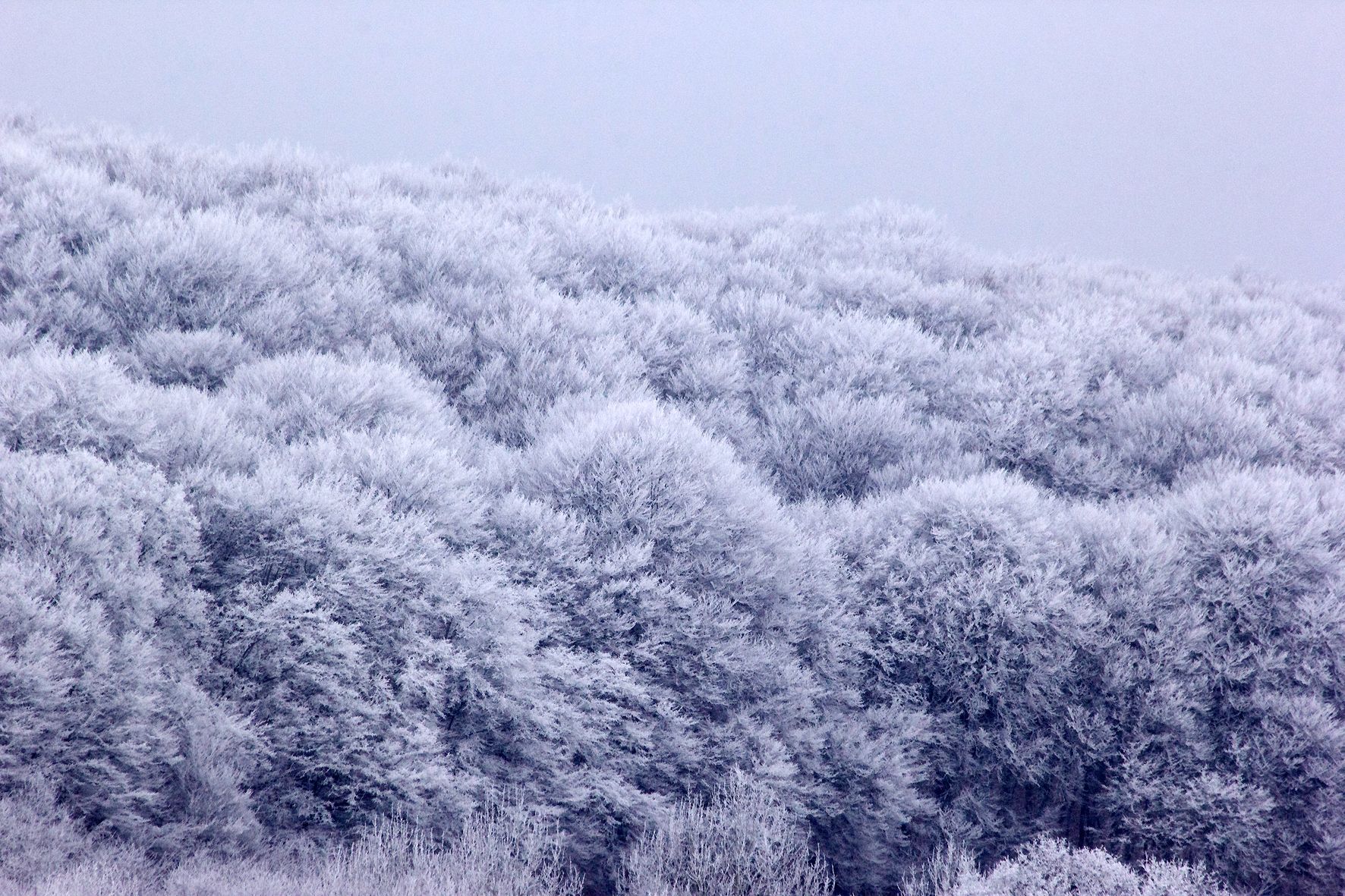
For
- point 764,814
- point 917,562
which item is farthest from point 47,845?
point 917,562

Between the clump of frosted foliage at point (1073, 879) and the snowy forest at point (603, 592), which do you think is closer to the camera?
the clump of frosted foliage at point (1073, 879)

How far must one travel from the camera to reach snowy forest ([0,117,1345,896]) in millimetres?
4473

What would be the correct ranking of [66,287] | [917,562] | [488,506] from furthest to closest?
[66,287], [917,562], [488,506]

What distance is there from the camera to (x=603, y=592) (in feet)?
19.0

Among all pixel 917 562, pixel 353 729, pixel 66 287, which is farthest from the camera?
pixel 66 287

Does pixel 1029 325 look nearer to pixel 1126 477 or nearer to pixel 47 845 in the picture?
pixel 1126 477

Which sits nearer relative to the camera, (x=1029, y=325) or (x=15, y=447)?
A: (x=15, y=447)

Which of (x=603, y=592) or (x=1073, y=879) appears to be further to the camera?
(x=603, y=592)

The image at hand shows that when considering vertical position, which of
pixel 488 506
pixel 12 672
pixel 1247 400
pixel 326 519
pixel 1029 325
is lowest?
pixel 12 672

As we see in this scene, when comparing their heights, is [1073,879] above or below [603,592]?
below

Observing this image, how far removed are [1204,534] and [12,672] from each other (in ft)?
23.1

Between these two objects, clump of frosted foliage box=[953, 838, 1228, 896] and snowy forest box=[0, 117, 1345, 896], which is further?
snowy forest box=[0, 117, 1345, 896]

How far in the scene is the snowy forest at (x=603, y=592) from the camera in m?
4.47

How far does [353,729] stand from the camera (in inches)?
189
